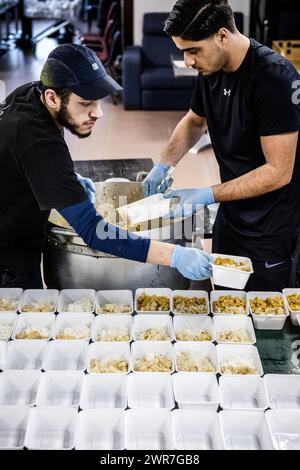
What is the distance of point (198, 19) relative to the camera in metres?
2.21

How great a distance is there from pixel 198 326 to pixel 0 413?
30.4 inches

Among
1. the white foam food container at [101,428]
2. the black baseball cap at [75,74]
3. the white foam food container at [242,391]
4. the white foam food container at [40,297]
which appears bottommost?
the white foam food container at [101,428]

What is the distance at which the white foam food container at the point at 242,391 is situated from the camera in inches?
72.7

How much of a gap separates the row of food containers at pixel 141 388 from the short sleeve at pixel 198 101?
140 cm

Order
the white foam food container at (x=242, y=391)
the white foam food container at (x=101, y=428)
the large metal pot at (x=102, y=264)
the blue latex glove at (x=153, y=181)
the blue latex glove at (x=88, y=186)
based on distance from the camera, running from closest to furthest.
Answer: the white foam food container at (x=101, y=428)
the white foam food container at (x=242, y=391)
the large metal pot at (x=102, y=264)
the blue latex glove at (x=88, y=186)
the blue latex glove at (x=153, y=181)

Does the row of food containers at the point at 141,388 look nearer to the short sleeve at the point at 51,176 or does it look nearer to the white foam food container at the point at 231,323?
the white foam food container at the point at 231,323

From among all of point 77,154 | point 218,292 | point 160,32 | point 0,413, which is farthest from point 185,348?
point 160,32

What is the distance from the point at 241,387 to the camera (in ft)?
6.15

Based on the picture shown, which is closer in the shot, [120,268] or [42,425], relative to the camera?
[42,425]

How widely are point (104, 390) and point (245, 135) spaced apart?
121 cm

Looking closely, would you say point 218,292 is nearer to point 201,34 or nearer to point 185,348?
point 185,348

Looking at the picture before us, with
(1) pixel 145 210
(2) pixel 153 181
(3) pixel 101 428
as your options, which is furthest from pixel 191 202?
(3) pixel 101 428

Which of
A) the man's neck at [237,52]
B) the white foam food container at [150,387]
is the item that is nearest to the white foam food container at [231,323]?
the white foam food container at [150,387]

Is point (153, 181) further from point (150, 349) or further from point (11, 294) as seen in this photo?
point (150, 349)
